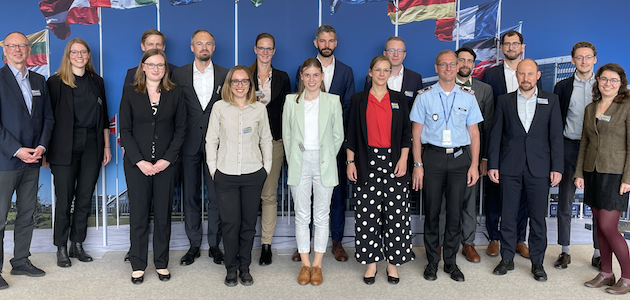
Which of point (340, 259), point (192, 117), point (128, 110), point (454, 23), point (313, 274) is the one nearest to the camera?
point (128, 110)

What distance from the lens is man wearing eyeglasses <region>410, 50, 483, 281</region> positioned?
10.8ft

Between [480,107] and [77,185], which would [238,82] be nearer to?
[77,185]

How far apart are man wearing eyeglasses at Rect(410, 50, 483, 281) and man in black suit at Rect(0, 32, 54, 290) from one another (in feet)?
10.1

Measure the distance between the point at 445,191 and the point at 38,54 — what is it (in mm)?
4106

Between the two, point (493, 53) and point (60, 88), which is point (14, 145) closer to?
point (60, 88)

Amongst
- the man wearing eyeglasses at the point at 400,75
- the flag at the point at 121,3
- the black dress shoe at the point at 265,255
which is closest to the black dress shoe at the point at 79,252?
the black dress shoe at the point at 265,255

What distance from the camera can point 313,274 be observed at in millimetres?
3393

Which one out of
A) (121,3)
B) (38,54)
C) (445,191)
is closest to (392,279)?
(445,191)

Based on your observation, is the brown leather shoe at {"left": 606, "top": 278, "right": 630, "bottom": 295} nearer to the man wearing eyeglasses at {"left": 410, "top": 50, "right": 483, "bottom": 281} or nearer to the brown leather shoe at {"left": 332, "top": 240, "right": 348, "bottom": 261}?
the man wearing eyeglasses at {"left": 410, "top": 50, "right": 483, "bottom": 281}

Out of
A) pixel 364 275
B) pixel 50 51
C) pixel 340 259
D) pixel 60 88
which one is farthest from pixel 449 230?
pixel 50 51

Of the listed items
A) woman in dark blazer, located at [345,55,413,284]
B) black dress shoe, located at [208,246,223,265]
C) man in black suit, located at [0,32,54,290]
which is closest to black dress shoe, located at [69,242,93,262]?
man in black suit, located at [0,32,54,290]

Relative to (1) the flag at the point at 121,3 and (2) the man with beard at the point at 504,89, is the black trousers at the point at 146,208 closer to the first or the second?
(1) the flag at the point at 121,3

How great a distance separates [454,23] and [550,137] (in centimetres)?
176

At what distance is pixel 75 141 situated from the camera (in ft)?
12.1
